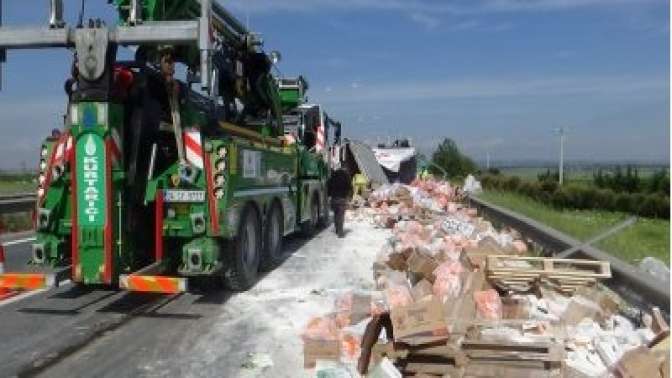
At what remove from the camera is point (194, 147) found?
8.70 metres

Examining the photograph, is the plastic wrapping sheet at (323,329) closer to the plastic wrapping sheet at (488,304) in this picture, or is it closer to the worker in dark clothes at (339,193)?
the plastic wrapping sheet at (488,304)

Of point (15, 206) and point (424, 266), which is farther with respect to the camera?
point (15, 206)

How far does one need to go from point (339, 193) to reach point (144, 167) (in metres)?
8.45

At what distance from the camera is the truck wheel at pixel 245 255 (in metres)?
9.28

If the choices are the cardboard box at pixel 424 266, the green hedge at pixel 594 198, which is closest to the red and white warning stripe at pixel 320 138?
the cardboard box at pixel 424 266

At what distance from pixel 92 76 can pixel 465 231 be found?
705 centimetres

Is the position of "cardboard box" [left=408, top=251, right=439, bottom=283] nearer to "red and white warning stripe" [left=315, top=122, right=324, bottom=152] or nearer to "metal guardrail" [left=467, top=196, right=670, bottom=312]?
"metal guardrail" [left=467, top=196, right=670, bottom=312]

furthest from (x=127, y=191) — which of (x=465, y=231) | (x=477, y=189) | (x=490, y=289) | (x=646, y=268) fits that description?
(x=477, y=189)

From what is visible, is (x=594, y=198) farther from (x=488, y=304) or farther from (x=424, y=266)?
(x=488, y=304)

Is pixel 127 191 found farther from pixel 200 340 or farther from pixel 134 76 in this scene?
pixel 200 340

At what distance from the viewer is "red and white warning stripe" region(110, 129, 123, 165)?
26.9ft

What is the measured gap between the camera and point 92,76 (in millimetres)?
8094

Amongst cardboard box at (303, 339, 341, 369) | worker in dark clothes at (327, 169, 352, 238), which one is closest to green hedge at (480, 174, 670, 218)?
worker in dark clothes at (327, 169, 352, 238)

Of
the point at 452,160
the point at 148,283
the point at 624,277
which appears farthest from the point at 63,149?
the point at 452,160
